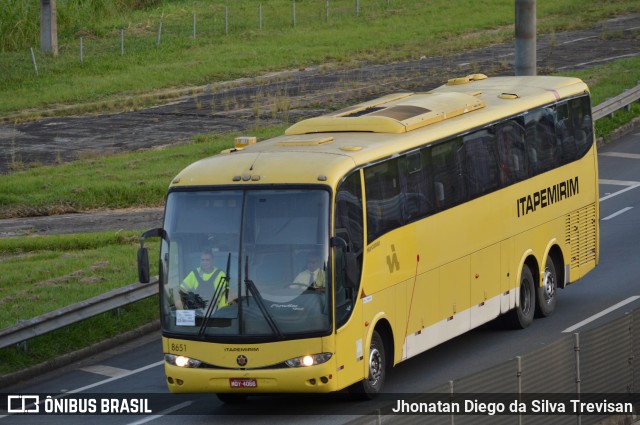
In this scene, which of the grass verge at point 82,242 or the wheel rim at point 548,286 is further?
the wheel rim at point 548,286

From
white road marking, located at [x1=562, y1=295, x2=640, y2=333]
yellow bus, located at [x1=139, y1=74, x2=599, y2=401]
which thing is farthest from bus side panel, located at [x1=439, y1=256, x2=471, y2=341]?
white road marking, located at [x1=562, y1=295, x2=640, y2=333]

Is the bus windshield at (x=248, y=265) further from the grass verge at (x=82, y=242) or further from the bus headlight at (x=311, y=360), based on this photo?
the grass verge at (x=82, y=242)

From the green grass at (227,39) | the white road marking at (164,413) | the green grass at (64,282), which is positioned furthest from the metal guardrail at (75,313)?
the green grass at (227,39)

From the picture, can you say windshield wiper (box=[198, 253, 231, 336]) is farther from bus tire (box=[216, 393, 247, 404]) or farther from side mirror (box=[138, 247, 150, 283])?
bus tire (box=[216, 393, 247, 404])

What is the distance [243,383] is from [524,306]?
21.4 feet

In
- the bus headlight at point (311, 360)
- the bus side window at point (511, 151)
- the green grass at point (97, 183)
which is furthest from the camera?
the green grass at point (97, 183)

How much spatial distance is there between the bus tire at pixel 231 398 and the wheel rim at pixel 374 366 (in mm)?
1629

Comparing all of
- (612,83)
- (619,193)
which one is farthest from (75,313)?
(612,83)

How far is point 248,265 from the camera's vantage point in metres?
15.9

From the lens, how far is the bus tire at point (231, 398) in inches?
677

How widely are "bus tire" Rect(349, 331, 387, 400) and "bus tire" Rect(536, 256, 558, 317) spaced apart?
16.1 feet

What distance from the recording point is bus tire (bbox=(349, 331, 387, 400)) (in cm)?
1670

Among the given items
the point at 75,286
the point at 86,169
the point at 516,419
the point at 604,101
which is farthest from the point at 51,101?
the point at 516,419

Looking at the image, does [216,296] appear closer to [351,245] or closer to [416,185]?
[351,245]
